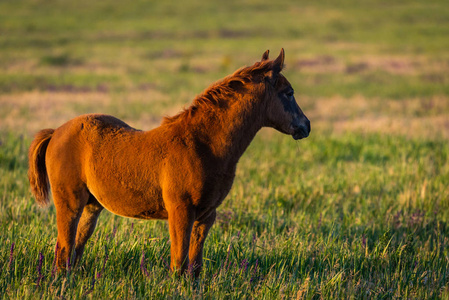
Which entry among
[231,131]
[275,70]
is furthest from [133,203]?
[275,70]

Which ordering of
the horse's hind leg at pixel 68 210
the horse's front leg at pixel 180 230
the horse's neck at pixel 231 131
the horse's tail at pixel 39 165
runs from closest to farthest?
the horse's front leg at pixel 180 230
the horse's neck at pixel 231 131
the horse's hind leg at pixel 68 210
the horse's tail at pixel 39 165

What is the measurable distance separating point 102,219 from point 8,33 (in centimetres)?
5377

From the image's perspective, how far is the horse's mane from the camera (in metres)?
4.72

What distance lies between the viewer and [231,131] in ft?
15.3

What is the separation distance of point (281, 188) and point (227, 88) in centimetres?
443

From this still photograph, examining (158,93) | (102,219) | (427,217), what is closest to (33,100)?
(158,93)

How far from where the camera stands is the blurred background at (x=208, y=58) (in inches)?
768

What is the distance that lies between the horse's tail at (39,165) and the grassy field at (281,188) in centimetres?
60

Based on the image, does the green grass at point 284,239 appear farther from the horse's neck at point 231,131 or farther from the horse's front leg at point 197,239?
the horse's neck at point 231,131

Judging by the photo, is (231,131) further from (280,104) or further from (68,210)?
(68,210)

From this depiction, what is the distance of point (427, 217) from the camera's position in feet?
25.6

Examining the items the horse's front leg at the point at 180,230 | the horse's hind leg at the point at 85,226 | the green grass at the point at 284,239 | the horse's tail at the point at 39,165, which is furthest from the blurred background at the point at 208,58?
the horse's front leg at the point at 180,230

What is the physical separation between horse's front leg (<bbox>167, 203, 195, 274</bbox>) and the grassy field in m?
0.19

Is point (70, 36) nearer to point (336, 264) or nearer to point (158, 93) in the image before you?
point (158, 93)
